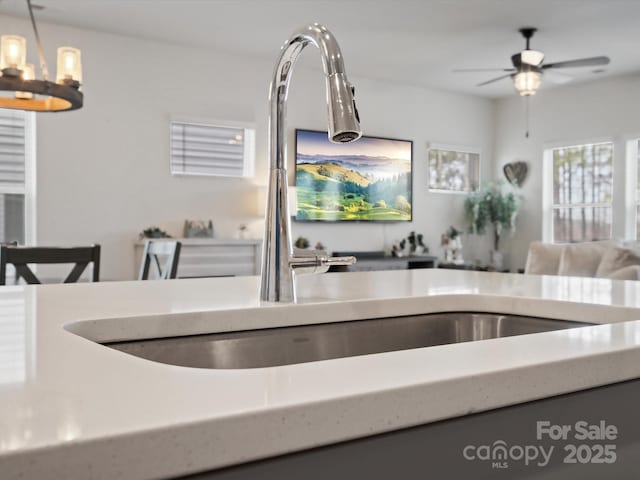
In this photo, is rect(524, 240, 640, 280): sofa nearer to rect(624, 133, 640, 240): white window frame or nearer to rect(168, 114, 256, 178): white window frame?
rect(624, 133, 640, 240): white window frame

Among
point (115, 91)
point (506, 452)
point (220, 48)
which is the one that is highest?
point (220, 48)

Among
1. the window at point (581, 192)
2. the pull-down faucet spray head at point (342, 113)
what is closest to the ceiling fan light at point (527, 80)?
the window at point (581, 192)

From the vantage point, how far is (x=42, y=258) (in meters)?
2.47

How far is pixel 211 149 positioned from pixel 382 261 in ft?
7.16

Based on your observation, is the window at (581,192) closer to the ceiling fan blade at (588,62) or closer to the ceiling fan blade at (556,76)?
the ceiling fan blade at (556,76)

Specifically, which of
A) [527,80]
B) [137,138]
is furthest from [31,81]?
[527,80]

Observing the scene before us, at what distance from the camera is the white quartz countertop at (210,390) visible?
39 cm

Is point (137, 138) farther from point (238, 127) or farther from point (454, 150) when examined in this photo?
point (454, 150)

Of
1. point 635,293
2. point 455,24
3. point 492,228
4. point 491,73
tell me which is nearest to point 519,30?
point 455,24

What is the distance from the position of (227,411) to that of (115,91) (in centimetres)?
539

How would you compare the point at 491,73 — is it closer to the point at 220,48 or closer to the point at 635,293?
the point at 220,48

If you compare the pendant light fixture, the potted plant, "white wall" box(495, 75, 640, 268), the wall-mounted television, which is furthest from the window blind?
"white wall" box(495, 75, 640, 268)

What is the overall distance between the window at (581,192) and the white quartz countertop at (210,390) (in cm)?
689

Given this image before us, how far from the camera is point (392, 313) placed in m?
1.12
